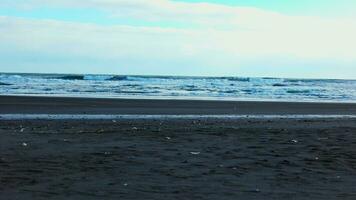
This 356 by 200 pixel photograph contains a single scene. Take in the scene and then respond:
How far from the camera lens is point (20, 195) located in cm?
685

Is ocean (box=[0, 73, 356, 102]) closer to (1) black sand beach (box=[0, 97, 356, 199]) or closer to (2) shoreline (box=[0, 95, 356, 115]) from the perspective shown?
(2) shoreline (box=[0, 95, 356, 115])

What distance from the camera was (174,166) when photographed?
8.97 m

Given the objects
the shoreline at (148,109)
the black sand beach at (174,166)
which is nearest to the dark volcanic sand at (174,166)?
the black sand beach at (174,166)

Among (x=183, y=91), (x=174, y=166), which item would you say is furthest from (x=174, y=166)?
(x=183, y=91)

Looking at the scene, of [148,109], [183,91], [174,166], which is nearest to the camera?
[174,166]

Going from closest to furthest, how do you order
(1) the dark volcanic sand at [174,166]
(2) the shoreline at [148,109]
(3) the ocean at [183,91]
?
(1) the dark volcanic sand at [174,166]
(2) the shoreline at [148,109]
(3) the ocean at [183,91]

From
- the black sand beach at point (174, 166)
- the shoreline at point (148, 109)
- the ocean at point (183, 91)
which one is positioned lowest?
the ocean at point (183, 91)

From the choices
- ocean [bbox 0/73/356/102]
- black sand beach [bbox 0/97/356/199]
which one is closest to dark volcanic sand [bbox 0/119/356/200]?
black sand beach [bbox 0/97/356/199]

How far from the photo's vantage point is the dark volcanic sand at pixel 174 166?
7.23 meters

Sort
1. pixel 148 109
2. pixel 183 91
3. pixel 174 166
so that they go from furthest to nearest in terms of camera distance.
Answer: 1. pixel 183 91
2. pixel 148 109
3. pixel 174 166

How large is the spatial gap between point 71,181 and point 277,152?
173 inches

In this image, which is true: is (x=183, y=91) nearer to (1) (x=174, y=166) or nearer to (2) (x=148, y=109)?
(2) (x=148, y=109)

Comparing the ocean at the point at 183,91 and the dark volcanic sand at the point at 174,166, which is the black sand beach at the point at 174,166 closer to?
the dark volcanic sand at the point at 174,166

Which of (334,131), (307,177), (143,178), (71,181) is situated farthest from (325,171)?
(334,131)
